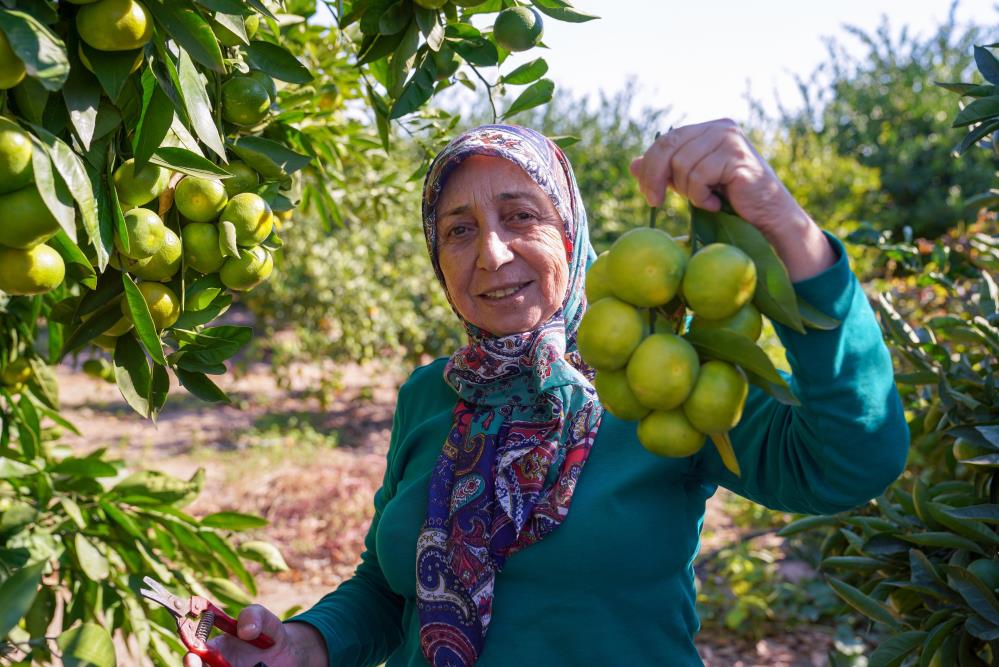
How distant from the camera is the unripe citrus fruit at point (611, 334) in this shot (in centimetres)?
83

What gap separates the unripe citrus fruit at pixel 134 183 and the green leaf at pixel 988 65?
1.21 metres

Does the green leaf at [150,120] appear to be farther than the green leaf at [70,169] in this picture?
Yes

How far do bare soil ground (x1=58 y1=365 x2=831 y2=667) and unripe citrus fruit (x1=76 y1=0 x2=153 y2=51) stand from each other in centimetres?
367

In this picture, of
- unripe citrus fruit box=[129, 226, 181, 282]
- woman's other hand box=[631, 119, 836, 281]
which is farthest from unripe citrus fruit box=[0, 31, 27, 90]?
woman's other hand box=[631, 119, 836, 281]

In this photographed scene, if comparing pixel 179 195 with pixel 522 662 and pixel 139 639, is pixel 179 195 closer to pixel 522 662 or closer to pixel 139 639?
pixel 522 662

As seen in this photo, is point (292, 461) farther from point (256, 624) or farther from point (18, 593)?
point (18, 593)

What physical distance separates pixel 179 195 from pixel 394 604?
1015mm

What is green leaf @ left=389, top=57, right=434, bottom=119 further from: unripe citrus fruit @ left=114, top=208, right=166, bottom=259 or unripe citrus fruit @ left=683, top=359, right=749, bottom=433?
unripe citrus fruit @ left=683, top=359, right=749, bottom=433

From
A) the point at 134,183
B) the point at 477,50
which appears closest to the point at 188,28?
the point at 134,183

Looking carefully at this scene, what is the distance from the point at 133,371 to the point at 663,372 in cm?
71

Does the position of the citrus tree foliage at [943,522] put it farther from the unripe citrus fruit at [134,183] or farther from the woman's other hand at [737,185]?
the unripe citrus fruit at [134,183]

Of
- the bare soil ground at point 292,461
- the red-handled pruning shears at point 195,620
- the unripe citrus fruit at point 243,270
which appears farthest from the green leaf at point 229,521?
the bare soil ground at point 292,461

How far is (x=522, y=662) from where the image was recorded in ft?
4.70

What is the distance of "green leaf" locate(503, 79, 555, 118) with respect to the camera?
1.48 m
